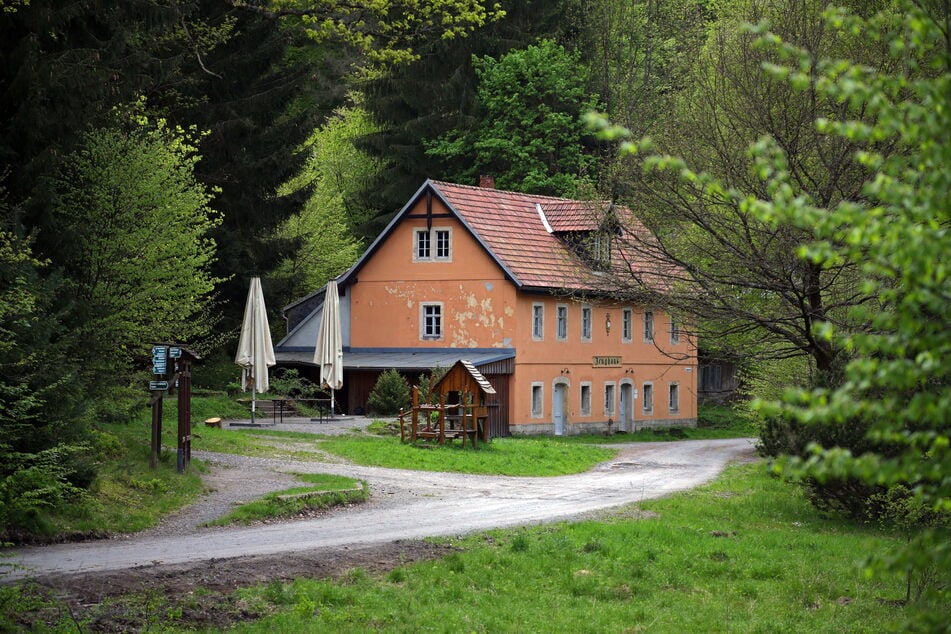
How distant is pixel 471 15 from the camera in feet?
68.9

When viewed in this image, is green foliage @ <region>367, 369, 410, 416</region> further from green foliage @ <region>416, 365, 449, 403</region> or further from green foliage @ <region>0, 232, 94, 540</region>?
green foliage @ <region>0, 232, 94, 540</region>

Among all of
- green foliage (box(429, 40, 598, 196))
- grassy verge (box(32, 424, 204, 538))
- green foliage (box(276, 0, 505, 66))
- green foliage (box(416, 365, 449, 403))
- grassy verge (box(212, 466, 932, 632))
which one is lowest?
grassy verge (box(212, 466, 932, 632))

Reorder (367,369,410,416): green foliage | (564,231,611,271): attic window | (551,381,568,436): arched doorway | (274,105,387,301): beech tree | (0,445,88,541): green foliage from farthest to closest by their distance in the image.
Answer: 1. (274,105,387,301): beech tree
2. (551,381,568,436): arched doorway
3. (367,369,410,416): green foliage
4. (564,231,611,271): attic window
5. (0,445,88,541): green foliage

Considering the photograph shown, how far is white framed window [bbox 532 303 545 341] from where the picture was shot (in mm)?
43281

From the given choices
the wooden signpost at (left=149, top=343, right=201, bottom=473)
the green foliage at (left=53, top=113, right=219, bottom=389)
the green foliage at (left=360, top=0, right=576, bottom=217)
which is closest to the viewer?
the wooden signpost at (left=149, top=343, right=201, bottom=473)

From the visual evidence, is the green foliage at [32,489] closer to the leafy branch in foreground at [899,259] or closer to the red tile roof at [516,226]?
the leafy branch in foreground at [899,259]

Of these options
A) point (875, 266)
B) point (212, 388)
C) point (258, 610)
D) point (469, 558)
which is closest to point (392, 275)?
point (212, 388)

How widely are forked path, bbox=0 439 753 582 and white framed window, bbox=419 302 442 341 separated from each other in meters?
13.2

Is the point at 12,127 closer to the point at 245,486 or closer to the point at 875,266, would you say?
the point at 245,486

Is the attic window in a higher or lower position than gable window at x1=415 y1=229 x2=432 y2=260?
lower

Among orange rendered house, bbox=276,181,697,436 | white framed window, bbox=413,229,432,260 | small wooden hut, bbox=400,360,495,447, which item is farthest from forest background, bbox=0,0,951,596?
white framed window, bbox=413,229,432,260

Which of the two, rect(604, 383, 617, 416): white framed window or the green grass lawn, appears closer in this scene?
the green grass lawn

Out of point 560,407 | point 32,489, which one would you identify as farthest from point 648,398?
point 32,489

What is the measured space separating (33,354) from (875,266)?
11.3 m
